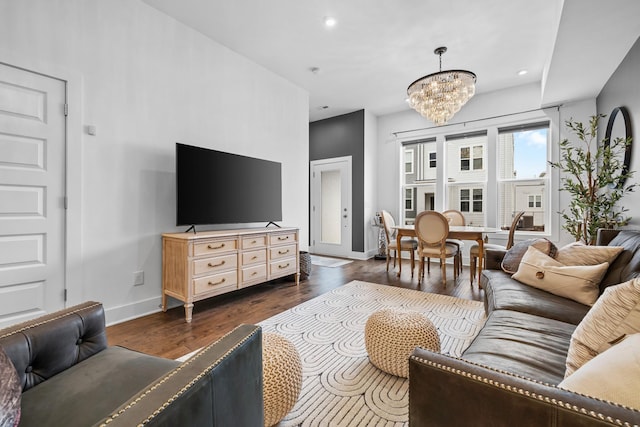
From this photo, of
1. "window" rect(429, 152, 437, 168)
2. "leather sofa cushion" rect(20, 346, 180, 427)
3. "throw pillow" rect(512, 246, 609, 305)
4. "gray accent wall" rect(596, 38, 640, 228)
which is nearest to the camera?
"leather sofa cushion" rect(20, 346, 180, 427)

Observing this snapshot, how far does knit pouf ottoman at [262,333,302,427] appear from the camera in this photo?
1230 millimetres

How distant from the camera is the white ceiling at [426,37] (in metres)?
2.68

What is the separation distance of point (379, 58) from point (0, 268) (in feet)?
14.3

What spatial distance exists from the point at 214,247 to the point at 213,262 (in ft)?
0.48

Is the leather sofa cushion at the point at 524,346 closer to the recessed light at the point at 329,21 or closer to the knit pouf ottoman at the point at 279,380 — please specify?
the knit pouf ottoman at the point at 279,380

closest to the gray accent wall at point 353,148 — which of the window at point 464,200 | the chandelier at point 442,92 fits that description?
the window at point 464,200

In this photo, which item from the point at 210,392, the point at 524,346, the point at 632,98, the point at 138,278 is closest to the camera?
the point at 210,392

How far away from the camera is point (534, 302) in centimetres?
171

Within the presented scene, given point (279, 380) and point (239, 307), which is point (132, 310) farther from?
point (279, 380)

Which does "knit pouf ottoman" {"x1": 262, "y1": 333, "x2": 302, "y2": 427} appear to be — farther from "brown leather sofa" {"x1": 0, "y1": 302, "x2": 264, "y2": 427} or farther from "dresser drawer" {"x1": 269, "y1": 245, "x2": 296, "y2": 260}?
"dresser drawer" {"x1": 269, "y1": 245, "x2": 296, "y2": 260}

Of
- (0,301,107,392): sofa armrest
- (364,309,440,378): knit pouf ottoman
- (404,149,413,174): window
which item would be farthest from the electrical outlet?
(404,149,413,174): window

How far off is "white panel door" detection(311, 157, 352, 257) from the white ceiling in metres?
2.00

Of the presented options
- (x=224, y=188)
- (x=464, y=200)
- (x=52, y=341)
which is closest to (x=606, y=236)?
(x=464, y=200)

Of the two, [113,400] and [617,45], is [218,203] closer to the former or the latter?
[113,400]
